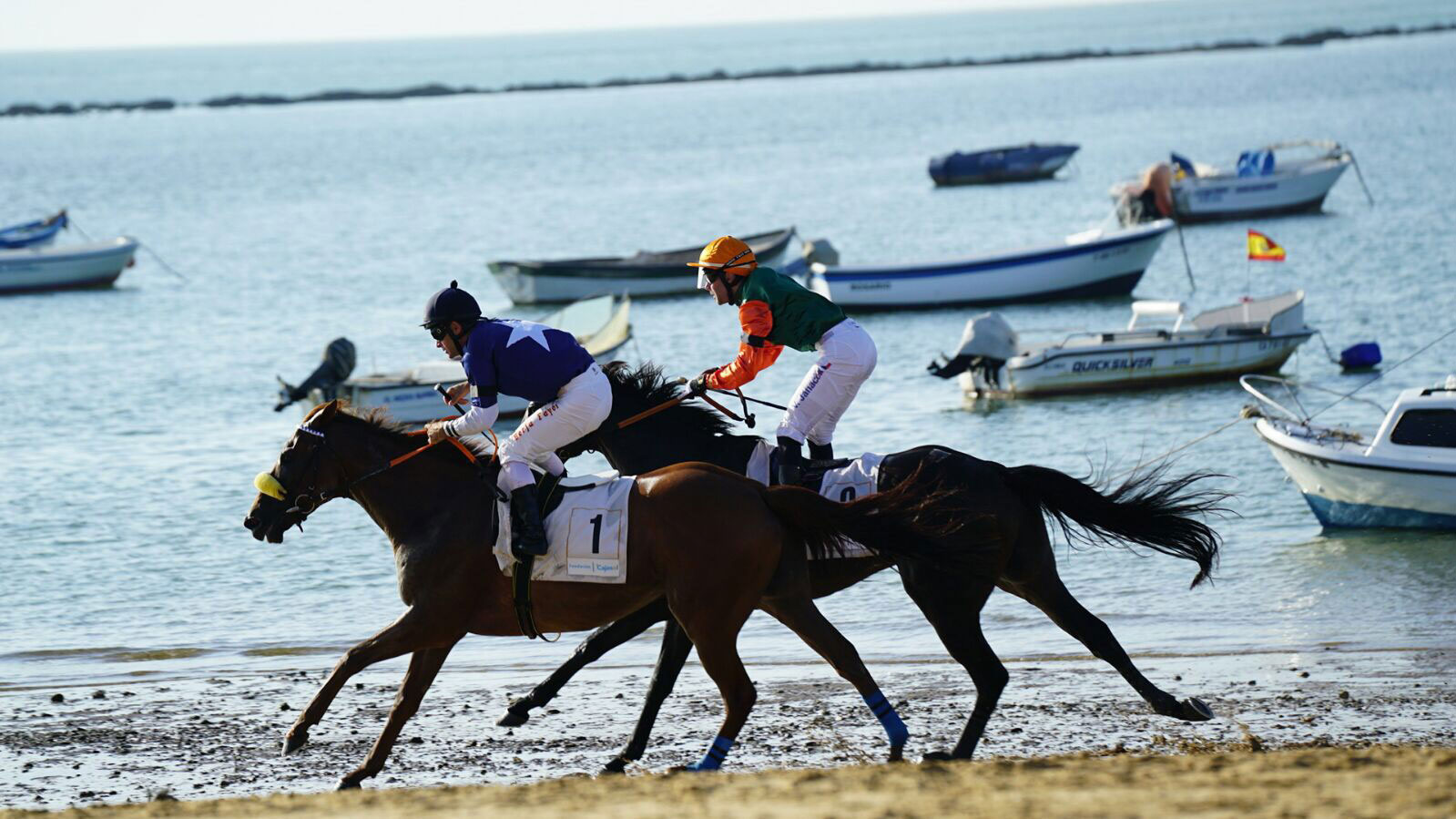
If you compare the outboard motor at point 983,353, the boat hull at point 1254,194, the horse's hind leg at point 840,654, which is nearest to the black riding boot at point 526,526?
the horse's hind leg at point 840,654

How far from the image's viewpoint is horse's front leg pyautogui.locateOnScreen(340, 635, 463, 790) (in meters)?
8.39

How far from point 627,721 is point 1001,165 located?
200 feet

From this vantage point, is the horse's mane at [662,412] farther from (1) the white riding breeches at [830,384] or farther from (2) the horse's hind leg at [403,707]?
(2) the horse's hind leg at [403,707]

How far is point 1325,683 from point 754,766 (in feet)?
12.4

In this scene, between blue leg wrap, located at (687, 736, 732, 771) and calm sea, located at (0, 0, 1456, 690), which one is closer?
blue leg wrap, located at (687, 736, 732, 771)

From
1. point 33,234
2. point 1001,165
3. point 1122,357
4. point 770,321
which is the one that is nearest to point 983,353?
point 1122,357

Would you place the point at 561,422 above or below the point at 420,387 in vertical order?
above

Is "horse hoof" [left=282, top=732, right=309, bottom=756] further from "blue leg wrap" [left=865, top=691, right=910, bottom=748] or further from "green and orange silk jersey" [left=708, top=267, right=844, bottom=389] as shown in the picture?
"green and orange silk jersey" [left=708, top=267, right=844, bottom=389]

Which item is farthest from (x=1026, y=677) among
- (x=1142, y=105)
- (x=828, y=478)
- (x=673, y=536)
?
(x=1142, y=105)

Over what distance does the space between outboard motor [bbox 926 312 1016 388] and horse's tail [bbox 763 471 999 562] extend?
1563cm

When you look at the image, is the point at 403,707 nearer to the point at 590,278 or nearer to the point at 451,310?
the point at 451,310

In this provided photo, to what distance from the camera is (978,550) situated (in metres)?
8.79

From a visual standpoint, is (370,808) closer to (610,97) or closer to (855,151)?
(855,151)

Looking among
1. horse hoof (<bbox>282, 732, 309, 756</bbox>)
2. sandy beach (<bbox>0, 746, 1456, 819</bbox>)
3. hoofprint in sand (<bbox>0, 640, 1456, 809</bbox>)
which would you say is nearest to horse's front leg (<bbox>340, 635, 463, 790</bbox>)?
horse hoof (<bbox>282, 732, 309, 756</bbox>)
